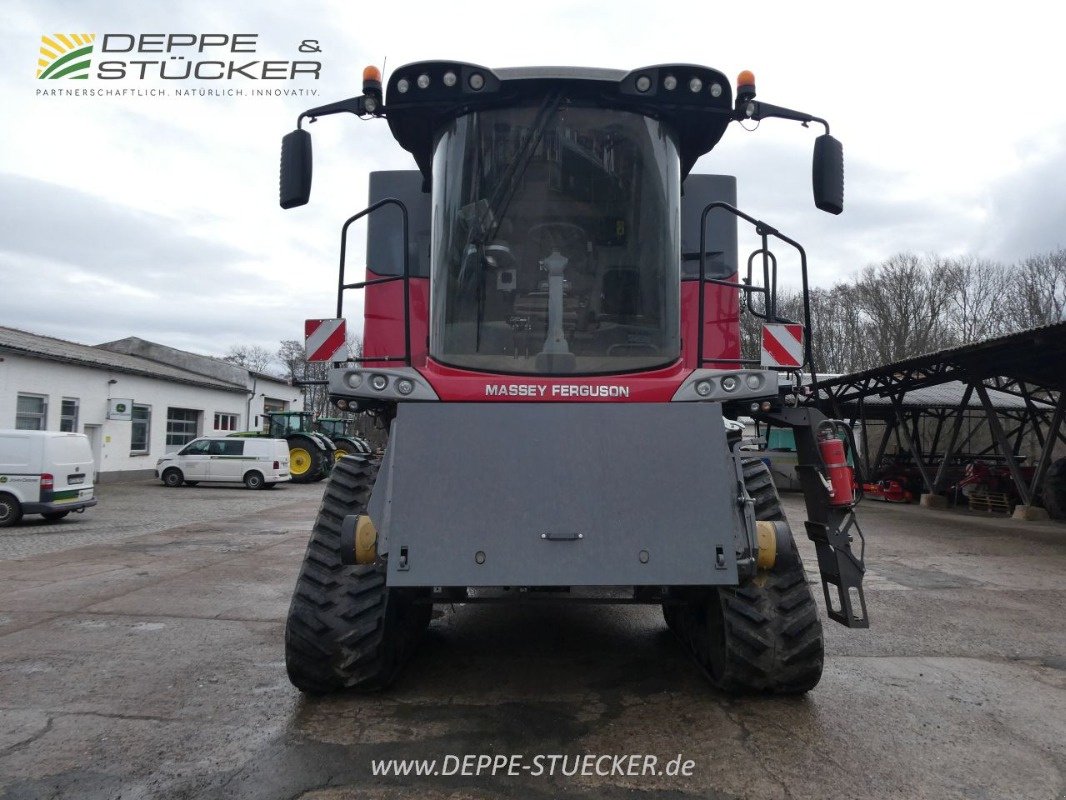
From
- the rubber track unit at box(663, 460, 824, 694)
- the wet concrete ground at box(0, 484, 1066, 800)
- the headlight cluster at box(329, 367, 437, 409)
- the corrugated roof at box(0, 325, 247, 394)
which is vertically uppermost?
the corrugated roof at box(0, 325, 247, 394)

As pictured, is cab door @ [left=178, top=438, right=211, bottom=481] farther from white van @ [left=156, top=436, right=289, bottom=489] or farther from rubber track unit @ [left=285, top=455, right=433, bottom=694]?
rubber track unit @ [left=285, top=455, right=433, bottom=694]

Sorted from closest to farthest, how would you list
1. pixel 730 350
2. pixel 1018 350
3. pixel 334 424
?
pixel 730 350 < pixel 1018 350 < pixel 334 424

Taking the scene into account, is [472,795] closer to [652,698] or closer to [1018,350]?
[652,698]

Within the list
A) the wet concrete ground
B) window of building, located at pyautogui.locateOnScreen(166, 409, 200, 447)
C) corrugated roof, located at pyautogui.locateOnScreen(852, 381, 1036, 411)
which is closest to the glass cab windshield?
the wet concrete ground

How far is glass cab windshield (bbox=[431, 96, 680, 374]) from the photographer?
152 inches

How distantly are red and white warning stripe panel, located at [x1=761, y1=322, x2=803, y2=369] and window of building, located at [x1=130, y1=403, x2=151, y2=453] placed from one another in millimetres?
27200

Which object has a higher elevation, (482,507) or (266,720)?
(482,507)

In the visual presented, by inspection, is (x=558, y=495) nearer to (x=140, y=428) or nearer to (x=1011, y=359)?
(x=1011, y=359)

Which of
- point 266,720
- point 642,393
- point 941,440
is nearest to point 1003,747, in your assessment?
point 642,393

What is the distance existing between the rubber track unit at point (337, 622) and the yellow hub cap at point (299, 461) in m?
24.0

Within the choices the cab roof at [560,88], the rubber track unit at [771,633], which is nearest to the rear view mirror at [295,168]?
the cab roof at [560,88]

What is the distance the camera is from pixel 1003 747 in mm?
3492

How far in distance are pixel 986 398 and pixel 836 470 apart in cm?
1465

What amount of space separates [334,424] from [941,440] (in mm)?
23966
